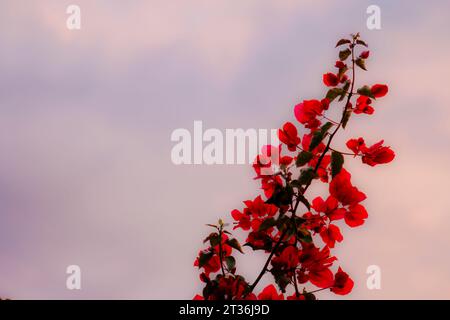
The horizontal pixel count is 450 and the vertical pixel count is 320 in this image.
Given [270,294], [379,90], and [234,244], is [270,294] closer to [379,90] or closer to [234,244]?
[234,244]

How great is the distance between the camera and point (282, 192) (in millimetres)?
1701

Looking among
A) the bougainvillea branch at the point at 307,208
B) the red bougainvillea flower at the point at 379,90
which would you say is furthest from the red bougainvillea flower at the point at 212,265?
the red bougainvillea flower at the point at 379,90

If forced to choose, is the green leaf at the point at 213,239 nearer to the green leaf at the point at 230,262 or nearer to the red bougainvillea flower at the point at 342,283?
the green leaf at the point at 230,262

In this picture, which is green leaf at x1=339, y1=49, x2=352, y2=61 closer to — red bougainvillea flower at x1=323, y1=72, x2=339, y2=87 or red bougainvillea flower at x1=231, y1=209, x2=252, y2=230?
red bougainvillea flower at x1=323, y1=72, x2=339, y2=87

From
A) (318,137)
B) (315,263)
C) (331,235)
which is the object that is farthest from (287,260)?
(318,137)

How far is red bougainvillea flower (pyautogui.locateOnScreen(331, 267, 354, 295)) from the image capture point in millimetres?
1731

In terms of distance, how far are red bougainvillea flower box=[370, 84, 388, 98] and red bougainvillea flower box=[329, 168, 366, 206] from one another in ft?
1.02

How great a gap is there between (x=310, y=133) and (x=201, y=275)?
73 centimetres

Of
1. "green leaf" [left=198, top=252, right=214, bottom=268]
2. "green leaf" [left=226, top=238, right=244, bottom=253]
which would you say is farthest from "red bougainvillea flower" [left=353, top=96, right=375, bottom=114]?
"green leaf" [left=198, top=252, right=214, bottom=268]
